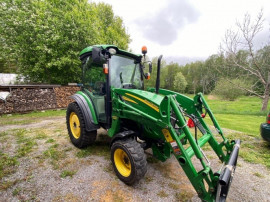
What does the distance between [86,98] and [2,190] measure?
6.80 ft

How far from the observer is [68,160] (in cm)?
293

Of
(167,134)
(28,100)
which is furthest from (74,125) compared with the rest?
(28,100)

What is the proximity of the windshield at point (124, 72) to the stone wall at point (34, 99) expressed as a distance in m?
8.10

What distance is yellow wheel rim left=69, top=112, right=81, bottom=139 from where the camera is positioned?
3443 mm

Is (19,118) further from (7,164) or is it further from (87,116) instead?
(87,116)

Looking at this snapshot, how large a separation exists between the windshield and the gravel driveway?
1.69 meters

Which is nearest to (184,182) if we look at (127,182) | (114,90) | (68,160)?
(127,182)

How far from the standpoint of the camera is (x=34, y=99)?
28.0ft

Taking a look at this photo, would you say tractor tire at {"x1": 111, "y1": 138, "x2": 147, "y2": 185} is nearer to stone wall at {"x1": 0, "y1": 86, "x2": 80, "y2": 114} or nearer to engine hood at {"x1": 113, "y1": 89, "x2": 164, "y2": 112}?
engine hood at {"x1": 113, "y1": 89, "x2": 164, "y2": 112}

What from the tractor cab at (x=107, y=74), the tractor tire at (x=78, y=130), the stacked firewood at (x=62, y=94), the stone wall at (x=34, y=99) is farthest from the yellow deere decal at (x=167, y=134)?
the stone wall at (x=34, y=99)

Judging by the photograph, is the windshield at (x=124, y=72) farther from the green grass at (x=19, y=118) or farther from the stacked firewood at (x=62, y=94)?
the stacked firewood at (x=62, y=94)

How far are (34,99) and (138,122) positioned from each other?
8731 mm

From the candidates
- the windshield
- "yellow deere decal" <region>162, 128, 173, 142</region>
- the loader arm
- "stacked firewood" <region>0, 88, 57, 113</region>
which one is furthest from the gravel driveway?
"stacked firewood" <region>0, 88, 57, 113</region>

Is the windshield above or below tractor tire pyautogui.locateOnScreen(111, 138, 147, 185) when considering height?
above
